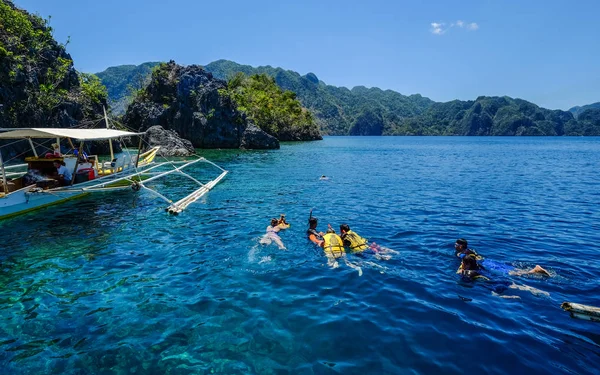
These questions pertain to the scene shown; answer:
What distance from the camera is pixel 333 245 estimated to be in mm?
12875

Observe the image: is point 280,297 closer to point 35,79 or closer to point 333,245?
point 333,245

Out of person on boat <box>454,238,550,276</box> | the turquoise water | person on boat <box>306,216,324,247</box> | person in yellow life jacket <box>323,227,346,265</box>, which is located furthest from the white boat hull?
person on boat <box>454,238,550,276</box>

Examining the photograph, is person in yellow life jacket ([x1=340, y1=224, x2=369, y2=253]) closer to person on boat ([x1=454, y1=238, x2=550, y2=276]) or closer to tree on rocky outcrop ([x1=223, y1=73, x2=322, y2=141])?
person on boat ([x1=454, y1=238, x2=550, y2=276])

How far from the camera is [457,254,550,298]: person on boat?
998 centimetres

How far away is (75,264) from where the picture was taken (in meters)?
12.1

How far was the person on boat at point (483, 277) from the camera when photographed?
998 centimetres

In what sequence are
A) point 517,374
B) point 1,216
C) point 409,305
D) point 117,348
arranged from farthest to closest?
point 1,216
point 409,305
point 117,348
point 517,374

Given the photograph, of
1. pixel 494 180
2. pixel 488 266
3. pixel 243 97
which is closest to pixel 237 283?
pixel 488 266

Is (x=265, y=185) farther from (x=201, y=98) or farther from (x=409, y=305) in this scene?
(x=201, y=98)

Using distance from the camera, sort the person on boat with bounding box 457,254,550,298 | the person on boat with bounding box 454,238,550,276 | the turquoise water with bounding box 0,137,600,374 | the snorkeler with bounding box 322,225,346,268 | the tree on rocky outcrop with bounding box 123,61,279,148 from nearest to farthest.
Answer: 1. the turquoise water with bounding box 0,137,600,374
2. the person on boat with bounding box 457,254,550,298
3. the person on boat with bounding box 454,238,550,276
4. the snorkeler with bounding box 322,225,346,268
5. the tree on rocky outcrop with bounding box 123,61,279,148

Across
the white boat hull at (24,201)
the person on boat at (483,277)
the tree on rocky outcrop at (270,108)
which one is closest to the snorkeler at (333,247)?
the person on boat at (483,277)

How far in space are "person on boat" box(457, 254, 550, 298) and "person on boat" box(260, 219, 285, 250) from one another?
6738 mm

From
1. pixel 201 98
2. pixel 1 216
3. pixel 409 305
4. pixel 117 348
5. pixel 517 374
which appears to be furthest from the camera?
pixel 201 98

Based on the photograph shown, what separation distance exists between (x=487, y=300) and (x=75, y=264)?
13.7 meters
